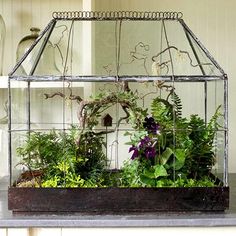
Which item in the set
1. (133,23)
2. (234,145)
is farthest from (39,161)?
(234,145)

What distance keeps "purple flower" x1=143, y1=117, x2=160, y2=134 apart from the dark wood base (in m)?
0.16

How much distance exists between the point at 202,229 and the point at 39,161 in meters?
0.47

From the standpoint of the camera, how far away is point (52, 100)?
1669 mm

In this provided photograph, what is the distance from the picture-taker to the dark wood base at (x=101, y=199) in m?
1.14

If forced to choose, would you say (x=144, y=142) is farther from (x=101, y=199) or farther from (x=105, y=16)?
(x=105, y=16)

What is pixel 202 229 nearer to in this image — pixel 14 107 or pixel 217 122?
pixel 217 122

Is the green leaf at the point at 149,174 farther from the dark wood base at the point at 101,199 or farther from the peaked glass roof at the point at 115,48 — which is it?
the peaked glass roof at the point at 115,48

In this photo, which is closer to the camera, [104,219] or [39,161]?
[104,219]

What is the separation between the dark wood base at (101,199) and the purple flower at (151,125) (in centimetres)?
16

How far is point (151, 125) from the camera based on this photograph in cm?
120

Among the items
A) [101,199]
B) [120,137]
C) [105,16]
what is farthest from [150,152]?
[105,16]

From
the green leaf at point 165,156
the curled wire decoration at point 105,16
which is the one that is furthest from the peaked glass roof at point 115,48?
the green leaf at point 165,156

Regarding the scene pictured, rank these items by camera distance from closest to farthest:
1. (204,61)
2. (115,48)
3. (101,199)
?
(101,199)
(204,61)
(115,48)

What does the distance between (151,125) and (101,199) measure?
0.23 metres
